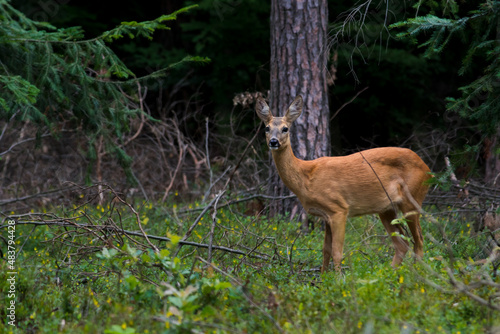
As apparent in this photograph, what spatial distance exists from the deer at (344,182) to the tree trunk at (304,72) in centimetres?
171

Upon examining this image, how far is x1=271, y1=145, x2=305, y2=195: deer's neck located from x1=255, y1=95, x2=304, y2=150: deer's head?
0.09 m

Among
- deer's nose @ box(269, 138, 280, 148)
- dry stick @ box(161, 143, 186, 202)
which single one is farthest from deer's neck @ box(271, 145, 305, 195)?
dry stick @ box(161, 143, 186, 202)

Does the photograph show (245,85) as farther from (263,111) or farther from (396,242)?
(396,242)

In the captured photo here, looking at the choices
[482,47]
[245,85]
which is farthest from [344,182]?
[245,85]

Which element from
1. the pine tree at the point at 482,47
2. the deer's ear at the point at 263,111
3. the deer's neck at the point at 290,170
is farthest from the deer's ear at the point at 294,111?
the pine tree at the point at 482,47

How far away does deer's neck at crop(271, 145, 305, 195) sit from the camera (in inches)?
241

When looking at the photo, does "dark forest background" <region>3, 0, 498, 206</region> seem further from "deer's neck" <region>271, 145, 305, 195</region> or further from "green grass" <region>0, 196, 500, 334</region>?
"green grass" <region>0, 196, 500, 334</region>

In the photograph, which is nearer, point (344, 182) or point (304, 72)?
point (344, 182)

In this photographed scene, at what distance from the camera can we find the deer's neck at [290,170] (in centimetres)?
612

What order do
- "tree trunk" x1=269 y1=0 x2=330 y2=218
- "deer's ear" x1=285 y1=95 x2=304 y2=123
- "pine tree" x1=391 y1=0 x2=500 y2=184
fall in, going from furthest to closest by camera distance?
1. "tree trunk" x1=269 y1=0 x2=330 y2=218
2. "deer's ear" x1=285 y1=95 x2=304 y2=123
3. "pine tree" x1=391 y1=0 x2=500 y2=184

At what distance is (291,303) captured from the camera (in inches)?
170

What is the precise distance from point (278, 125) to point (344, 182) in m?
0.92

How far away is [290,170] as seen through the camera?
6125 mm

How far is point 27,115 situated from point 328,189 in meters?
3.44
